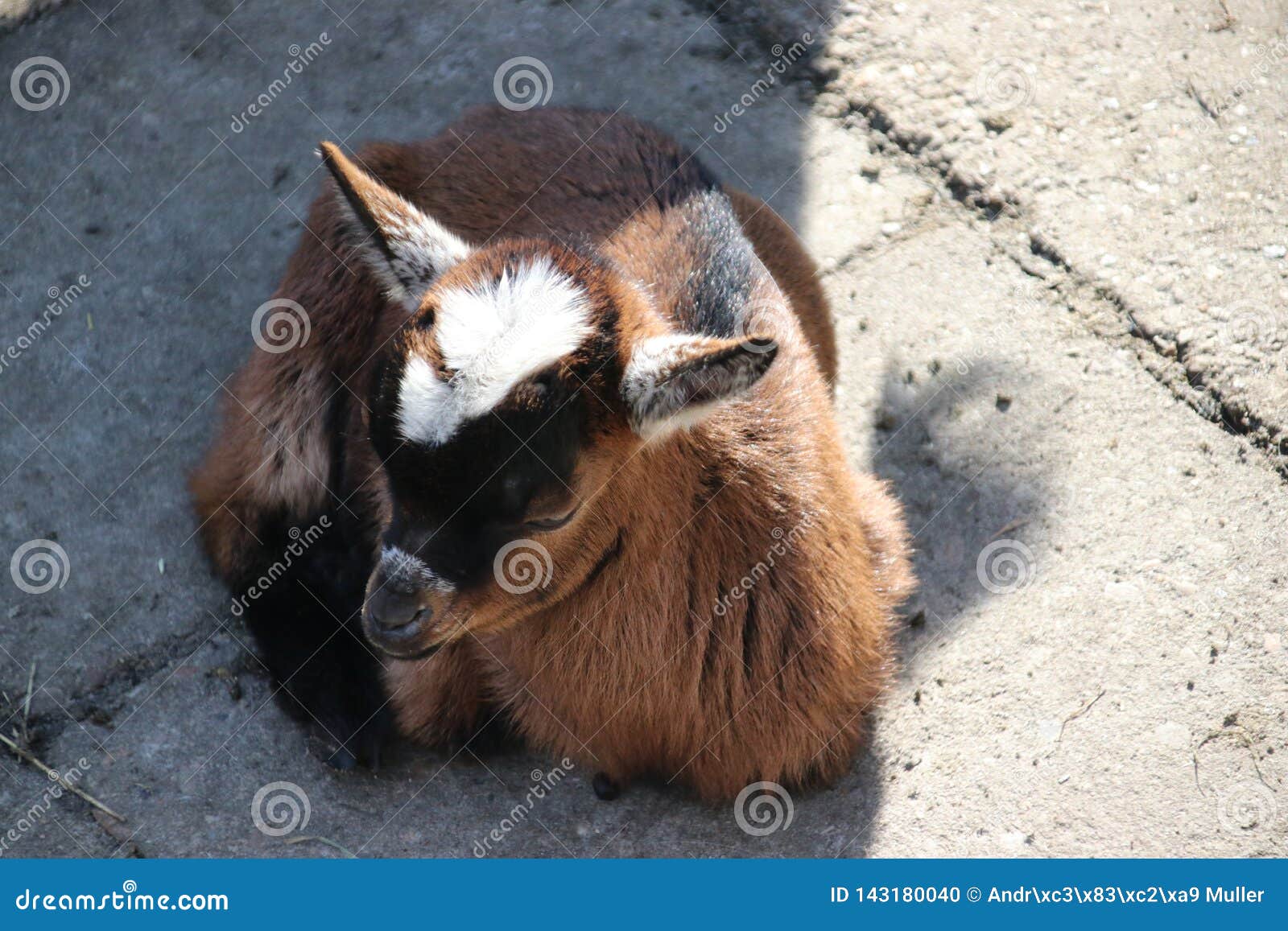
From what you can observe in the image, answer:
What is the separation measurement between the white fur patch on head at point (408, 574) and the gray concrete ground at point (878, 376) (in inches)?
43.8

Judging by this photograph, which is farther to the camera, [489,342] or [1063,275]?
[1063,275]

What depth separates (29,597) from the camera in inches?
171

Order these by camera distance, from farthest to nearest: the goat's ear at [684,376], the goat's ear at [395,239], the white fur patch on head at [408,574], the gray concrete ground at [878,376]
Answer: the gray concrete ground at [878,376]
the goat's ear at [395,239]
the white fur patch on head at [408,574]
the goat's ear at [684,376]

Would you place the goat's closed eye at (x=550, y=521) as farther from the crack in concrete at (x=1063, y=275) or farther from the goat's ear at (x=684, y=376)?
the crack in concrete at (x=1063, y=275)

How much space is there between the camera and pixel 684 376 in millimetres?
3010

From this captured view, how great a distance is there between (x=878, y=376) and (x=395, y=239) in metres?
2.28

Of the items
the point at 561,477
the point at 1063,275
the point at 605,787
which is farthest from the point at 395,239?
the point at 1063,275

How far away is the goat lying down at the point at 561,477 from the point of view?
10.1 ft

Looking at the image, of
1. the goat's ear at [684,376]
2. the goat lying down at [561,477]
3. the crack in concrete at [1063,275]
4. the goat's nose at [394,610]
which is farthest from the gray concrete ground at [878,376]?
the goat's ear at [684,376]

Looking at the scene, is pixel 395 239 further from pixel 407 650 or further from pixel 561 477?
pixel 407 650

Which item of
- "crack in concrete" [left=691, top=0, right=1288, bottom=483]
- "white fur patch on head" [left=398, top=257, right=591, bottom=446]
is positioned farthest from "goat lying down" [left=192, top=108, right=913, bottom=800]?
"crack in concrete" [left=691, top=0, right=1288, bottom=483]

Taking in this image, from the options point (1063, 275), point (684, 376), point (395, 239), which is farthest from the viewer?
point (1063, 275)

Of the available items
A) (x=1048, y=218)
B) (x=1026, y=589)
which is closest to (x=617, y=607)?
(x=1026, y=589)

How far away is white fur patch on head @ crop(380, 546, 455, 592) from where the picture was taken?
3.15 m
